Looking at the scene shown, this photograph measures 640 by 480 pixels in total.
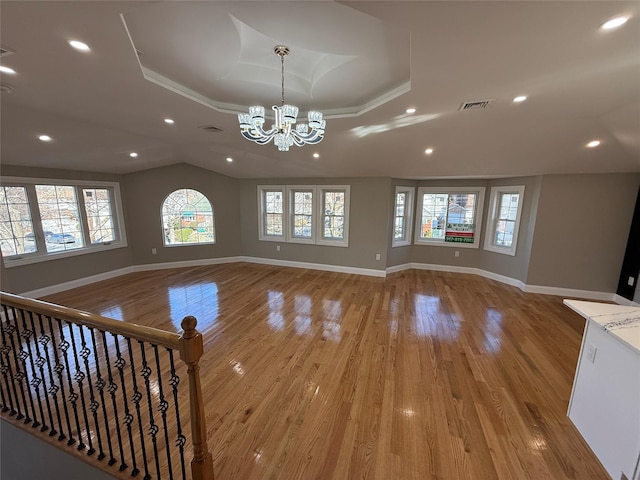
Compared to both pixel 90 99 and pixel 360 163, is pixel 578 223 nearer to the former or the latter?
pixel 360 163

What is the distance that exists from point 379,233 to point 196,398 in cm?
466

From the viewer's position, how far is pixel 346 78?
261 centimetres

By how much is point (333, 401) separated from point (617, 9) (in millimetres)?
3080

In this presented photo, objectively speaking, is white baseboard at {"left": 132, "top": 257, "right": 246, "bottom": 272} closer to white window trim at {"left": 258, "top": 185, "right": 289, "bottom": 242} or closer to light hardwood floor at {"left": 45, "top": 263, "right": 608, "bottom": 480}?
white window trim at {"left": 258, "top": 185, "right": 289, "bottom": 242}

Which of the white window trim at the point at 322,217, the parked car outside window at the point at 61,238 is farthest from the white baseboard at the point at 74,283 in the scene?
the white window trim at the point at 322,217

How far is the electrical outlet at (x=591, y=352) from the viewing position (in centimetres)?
186

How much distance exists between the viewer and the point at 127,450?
1792mm

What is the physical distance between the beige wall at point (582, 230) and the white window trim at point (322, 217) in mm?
3407

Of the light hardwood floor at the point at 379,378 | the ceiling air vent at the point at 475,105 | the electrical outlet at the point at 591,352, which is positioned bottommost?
the light hardwood floor at the point at 379,378

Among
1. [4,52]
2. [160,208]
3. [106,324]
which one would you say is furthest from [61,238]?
[106,324]

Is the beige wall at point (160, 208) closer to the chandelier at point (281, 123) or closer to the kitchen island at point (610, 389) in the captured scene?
the chandelier at point (281, 123)

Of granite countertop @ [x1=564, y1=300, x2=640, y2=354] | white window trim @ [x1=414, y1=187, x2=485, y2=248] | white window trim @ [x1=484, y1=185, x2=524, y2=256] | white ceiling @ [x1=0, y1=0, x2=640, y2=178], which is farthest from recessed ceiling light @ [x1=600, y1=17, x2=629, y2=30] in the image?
white window trim @ [x1=414, y1=187, x2=485, y2=248]

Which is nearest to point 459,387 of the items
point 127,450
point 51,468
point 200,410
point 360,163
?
point 200,410

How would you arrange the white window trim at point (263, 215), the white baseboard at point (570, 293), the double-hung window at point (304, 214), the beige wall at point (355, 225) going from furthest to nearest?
the white window trim at point (263, 215)
the double-hung window at point (304, 214)
the beige wall at point (355, 225)
the white baseboard at point (570, 293)
